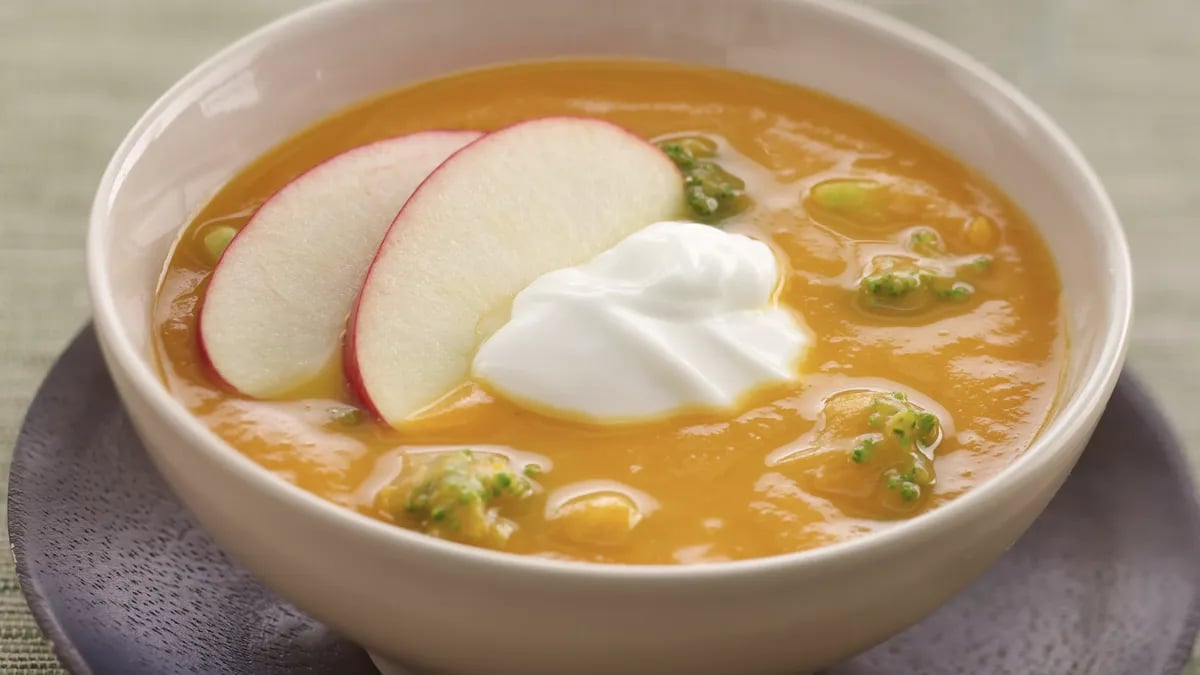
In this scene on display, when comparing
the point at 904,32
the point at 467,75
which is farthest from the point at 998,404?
the point at 467,75

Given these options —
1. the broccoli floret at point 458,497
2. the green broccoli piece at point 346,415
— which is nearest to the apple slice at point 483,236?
the green broccoli piece at point 346,415

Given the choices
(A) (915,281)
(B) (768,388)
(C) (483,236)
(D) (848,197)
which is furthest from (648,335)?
(D) (848,197)

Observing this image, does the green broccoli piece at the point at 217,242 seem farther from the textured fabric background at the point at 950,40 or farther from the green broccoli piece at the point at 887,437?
the green broccoli piece at the point at 887,437

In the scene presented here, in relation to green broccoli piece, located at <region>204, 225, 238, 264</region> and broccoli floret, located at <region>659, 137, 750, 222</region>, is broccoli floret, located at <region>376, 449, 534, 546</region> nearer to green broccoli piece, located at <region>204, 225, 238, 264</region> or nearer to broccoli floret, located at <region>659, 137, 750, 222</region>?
green broccoli piece, located at <region>204, 225, 238, 264</region>

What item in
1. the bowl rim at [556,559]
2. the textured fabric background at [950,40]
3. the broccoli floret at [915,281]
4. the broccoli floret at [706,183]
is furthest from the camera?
the textured fabric background at [950,40]

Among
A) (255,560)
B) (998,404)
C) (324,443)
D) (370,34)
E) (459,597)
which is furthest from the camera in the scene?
(370,34)

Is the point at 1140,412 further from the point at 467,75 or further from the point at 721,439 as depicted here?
the point at 467,75
